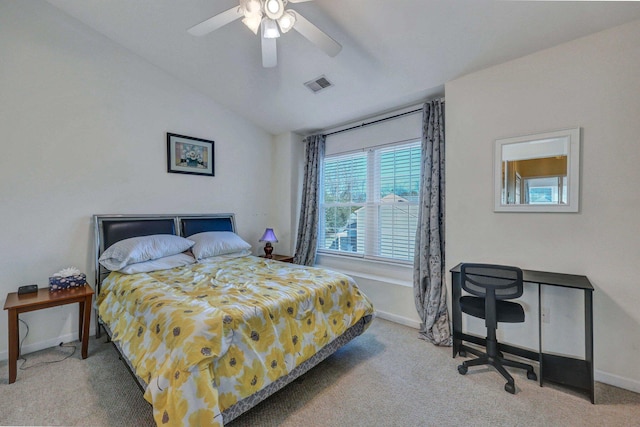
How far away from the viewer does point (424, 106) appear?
10.1 feet

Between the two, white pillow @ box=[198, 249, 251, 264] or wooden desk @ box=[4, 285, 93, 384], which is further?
white pillow @ box=[198, 249, 251, 264]

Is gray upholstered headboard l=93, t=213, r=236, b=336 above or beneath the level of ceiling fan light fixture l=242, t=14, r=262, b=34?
beneath

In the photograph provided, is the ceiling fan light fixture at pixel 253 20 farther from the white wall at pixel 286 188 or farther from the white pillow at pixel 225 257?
the white wall at pixel 286 188

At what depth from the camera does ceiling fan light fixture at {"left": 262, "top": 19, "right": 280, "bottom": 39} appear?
1910mm

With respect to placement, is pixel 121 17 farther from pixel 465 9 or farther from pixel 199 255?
pixel 465 9

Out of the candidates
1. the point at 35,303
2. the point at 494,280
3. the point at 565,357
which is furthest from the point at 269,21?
the point at 565,357

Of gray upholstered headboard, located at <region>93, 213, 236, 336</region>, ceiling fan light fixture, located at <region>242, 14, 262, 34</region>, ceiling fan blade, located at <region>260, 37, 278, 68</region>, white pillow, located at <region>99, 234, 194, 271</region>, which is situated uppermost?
ceiling fan light fixture, located at <region>242, 14, 262, 34</region>

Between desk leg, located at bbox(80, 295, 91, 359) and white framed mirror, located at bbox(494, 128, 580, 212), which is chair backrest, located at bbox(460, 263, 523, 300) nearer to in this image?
white framed mirror, located at bbox(494, 128, 580, 212)

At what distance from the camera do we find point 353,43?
254 cm

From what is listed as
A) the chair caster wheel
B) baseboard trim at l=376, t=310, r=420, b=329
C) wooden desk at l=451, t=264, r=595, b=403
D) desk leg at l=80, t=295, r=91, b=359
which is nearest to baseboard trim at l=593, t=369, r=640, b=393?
wooden desk at l=451, t=264, r=595, b=403

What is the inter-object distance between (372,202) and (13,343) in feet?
11.9

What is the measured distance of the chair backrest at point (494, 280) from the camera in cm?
203

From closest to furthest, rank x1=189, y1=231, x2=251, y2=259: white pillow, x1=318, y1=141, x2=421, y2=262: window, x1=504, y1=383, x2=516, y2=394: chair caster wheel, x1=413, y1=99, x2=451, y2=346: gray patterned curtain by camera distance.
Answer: x1=504, y1=383, x2=516, y2=394: chair caster wheel → x1=413, y1=99, x2=451, y2=346: gray patterned curtain → x1=189, y1=231, x2=251, y2=259: white pillow → x1=318, y1=141, x2=421, y2=262: window

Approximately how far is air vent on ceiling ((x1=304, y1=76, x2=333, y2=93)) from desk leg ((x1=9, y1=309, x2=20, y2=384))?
10.9 ft
